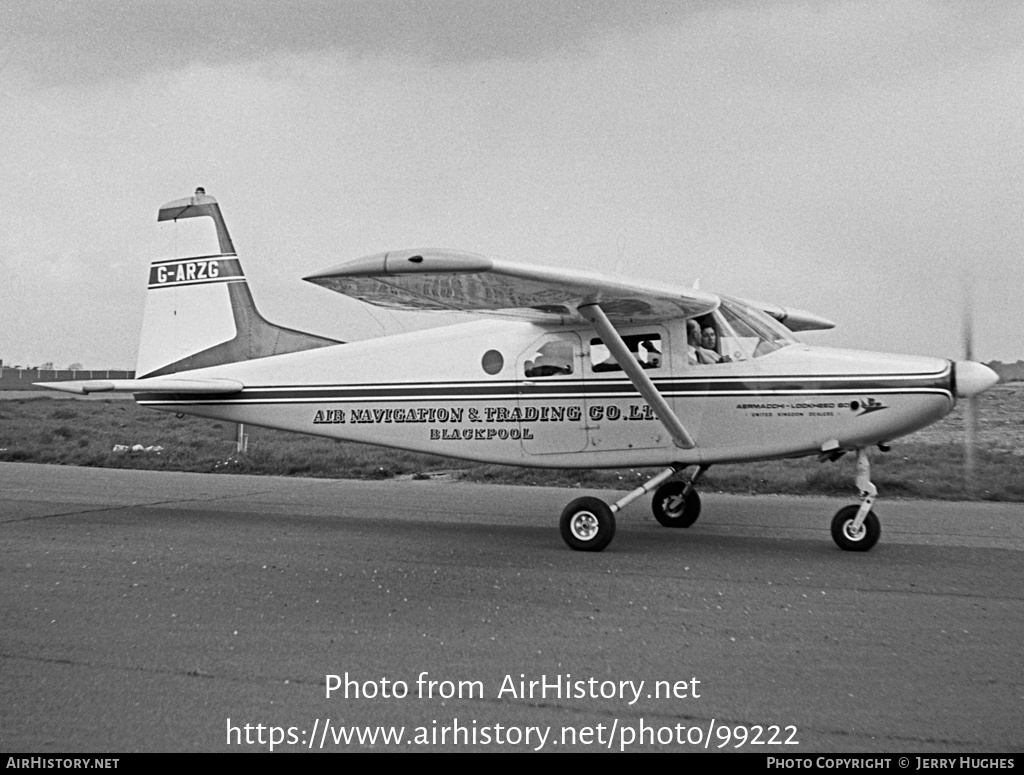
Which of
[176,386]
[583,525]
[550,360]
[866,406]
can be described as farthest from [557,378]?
[176,386]

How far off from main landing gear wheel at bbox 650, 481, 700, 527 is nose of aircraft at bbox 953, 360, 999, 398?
118 inches

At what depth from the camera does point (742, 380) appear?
8.66 m

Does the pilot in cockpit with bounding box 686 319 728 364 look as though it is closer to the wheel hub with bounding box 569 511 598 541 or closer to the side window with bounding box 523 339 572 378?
the side window with bounding box 523 339 572 378

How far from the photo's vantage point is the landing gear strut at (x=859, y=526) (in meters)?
8.07

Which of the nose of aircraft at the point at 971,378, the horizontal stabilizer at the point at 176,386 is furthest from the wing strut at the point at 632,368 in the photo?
the horizontal stabilizer at the point at 176,386

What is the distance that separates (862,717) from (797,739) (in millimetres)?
421

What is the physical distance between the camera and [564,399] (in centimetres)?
926

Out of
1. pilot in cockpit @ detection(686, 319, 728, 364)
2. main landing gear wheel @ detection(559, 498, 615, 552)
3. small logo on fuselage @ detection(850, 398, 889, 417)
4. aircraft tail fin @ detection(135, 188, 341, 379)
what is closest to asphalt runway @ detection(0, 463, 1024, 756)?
main landing gear wheel @ detection(559, 498, 615, 552)

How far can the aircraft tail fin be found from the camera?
1111 cm

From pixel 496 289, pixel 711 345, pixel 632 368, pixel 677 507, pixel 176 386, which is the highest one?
pixel 496 289

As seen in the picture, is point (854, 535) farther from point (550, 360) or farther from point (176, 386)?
point (176, 386)

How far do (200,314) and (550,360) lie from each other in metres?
4.92
